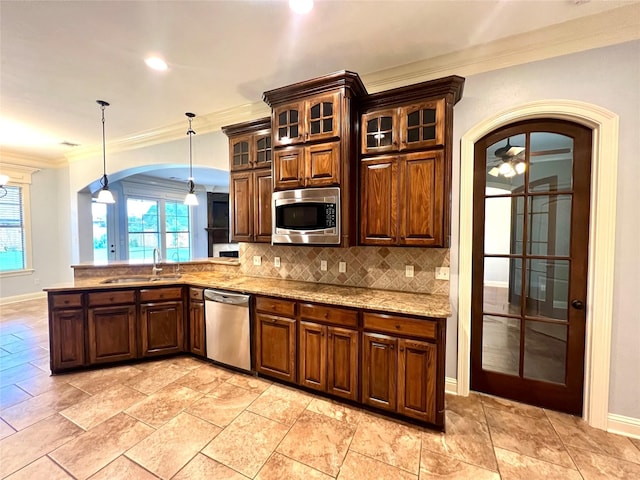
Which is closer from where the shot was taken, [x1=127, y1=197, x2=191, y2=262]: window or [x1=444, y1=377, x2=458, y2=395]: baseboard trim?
[x1=444, y1=377, x2=458, y2=395]: baseboard trim

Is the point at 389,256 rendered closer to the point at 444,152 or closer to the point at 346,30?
the point at 444,152

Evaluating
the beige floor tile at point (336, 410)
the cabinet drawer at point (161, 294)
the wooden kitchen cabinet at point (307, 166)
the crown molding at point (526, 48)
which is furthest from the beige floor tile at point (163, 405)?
the crown molding at point (526, 48)

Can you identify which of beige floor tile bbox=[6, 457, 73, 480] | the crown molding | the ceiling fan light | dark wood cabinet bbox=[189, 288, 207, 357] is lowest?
beige floor tile bbox=[6, 457, 73, 480]

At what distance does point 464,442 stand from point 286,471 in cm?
132

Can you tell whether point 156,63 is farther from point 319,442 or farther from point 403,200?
point 319,442

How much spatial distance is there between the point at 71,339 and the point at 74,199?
4170 mm

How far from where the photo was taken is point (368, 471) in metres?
1.82

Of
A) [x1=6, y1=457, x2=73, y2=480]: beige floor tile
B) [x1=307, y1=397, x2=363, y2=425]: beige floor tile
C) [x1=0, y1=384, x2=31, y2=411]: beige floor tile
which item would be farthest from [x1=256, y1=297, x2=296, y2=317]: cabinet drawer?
[x1=0, y1=384, x2=31, y2=411]: beige floor tile

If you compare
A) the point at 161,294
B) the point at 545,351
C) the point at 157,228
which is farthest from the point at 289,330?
the point at 157,228

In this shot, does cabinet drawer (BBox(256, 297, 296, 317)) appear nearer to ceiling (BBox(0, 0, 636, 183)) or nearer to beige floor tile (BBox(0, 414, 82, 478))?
beige floor tile (BBox(0, 414, 82, 478))

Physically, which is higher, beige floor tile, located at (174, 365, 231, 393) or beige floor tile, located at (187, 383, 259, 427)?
beige floor tile, located at (187, 383, 259, 427)

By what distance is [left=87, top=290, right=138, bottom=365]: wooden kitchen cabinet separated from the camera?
3.12 m

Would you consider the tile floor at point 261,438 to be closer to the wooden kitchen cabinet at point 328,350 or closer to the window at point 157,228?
the wooden kitchen cabinet at point 328,350

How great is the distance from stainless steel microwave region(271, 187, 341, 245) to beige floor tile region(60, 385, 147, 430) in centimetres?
199
